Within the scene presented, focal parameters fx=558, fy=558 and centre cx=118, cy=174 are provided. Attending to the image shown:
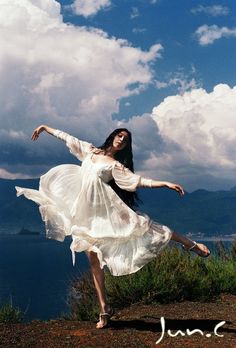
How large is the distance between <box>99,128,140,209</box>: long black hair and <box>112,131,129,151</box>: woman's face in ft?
0.10

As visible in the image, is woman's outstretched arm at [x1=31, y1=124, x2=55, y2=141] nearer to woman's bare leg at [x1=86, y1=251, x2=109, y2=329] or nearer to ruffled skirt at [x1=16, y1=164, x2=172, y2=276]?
ruffled skirt at [x1=16, y1=164, x2=172, y2=276]

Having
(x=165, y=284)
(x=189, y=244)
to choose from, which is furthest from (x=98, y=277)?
(x=165, y=284)

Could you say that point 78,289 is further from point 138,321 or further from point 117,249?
point 117,249

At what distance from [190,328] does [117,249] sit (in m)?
1.35

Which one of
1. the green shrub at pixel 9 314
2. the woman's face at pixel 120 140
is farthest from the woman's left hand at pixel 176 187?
the green shrub at pixel 9 314

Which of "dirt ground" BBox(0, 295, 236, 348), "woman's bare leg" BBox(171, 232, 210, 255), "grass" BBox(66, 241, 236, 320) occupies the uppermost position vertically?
"woman's bare leg" BBox(171, 232, 210, 255)

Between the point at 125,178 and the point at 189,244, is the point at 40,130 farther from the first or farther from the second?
the point at 189,244

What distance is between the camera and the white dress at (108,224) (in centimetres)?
614

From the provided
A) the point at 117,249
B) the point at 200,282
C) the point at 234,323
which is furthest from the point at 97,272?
the point at 200,282

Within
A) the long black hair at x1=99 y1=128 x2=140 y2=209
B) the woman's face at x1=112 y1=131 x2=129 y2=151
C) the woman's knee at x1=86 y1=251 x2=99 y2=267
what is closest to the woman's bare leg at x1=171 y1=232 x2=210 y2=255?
the long black hair at x1=99 y1=128 x2=140 y2=209

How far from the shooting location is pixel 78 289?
972 centimetres

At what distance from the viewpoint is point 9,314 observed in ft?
25.4

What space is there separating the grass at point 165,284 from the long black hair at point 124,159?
7.75 ft

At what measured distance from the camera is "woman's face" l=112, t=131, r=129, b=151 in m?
6.32
